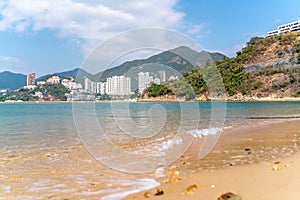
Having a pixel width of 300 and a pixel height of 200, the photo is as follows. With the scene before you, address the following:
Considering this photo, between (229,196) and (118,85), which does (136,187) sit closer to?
(229,196)

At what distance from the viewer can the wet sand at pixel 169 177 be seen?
17.4 ft

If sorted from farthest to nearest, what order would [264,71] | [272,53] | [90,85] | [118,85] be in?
[272,53] < [264,71] < [118,85] < [90,85]

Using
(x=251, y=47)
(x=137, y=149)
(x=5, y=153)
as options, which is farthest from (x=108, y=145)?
(x=251, y=47)

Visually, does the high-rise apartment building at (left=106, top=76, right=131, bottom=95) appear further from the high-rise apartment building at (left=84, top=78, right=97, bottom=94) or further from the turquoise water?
the turquoise water

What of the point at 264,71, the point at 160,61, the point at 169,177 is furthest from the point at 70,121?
the point at 264,71

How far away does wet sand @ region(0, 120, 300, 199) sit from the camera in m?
5.30

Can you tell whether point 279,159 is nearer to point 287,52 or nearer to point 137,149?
point 137,149

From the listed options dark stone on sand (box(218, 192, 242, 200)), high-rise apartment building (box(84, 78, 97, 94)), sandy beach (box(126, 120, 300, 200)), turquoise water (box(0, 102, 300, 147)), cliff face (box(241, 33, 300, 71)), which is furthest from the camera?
cliff face (box(241, 33, 300, 71))

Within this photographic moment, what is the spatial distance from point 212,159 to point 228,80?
382 ft

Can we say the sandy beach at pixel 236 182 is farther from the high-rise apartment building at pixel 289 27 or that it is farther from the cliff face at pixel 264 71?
the high-rise apartment building at pixel 289 27

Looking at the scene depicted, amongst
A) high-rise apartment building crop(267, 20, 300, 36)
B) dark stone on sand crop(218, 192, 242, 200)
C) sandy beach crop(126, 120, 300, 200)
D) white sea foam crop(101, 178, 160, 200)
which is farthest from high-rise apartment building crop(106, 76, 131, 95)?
high-rise apartment building crop(267, 20, 300, 36)

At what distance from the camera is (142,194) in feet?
17.4

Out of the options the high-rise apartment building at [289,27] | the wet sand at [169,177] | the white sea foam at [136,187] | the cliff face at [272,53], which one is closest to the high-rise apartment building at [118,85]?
the wet sand at [169,177]

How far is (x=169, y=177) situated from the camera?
21.4ft
